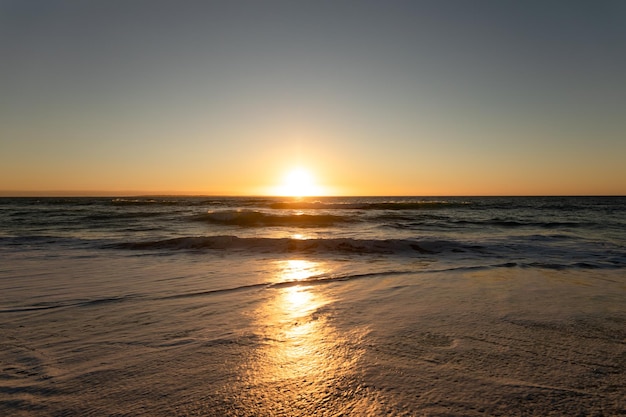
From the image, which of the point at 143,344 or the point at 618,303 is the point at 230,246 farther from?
the point at 618,303

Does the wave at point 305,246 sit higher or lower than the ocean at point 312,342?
lower

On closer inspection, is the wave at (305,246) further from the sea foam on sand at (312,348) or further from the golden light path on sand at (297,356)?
the golden light path on sand at (297,356)

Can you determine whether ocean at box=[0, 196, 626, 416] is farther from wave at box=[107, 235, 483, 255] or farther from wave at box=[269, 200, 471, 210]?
wave at box=[269, 200, 471, 210]

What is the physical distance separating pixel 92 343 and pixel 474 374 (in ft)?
10.5

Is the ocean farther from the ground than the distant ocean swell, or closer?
farther from the ground

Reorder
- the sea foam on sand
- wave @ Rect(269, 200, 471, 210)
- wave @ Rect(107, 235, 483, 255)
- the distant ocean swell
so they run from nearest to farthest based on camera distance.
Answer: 1. the sea foam on sand
2. the distant ocean swell
3. wave @ Rect(107, 235, 483, 255)
4. wave @ Rect(269, 200, 471, 210)

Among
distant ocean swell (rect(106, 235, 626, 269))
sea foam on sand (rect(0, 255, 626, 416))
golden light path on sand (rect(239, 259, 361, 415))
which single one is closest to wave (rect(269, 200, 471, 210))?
distant ocean swell (rect(106, 235, 626, 269))

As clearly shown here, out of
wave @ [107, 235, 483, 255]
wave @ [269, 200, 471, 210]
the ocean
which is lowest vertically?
wave @ [107, 235, 483, 255]

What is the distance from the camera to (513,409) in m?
2.20

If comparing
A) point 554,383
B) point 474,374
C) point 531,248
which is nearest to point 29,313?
point 474,374

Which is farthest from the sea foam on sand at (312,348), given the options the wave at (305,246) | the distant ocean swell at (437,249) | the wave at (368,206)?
the wave at (368,206)

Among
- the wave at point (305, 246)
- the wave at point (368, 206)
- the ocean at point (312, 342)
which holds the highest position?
the wave at point (368, 206)

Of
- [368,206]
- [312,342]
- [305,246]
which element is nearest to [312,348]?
[312,342]

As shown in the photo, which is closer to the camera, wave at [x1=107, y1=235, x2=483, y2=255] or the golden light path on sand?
the golden light path on sand
